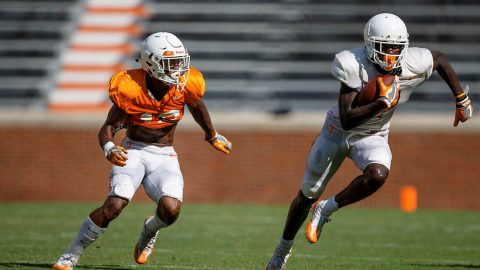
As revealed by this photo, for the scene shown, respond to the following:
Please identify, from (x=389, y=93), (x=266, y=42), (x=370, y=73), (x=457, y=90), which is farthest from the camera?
(x=266, y=42)

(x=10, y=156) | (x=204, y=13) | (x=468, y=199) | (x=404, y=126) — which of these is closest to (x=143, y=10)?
(x=204, y=13)

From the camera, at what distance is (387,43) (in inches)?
223

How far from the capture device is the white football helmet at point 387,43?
569 centimetres

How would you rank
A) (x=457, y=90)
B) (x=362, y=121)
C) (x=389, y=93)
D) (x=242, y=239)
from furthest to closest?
(x=242, y=239), (x=457, y=90), (x=362, y=121), (x=389, y=93)

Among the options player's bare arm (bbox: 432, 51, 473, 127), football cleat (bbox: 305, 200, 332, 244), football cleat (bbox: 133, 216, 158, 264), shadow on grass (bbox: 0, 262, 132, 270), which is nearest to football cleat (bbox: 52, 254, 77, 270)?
shadow on grass (bbox: 0, 262, 132, 270)

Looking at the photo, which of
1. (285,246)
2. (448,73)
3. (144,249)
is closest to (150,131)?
(144,249)

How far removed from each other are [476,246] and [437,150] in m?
4.23

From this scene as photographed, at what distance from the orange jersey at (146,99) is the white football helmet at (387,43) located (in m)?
1.15

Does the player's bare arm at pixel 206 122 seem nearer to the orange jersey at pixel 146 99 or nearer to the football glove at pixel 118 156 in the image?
the orange jersey at pixel 146 99

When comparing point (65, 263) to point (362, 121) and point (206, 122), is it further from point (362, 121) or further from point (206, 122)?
point (362, 121)

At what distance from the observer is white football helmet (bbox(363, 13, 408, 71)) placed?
5.69 m

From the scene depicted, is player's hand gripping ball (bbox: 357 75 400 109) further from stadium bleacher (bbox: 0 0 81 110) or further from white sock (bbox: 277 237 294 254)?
stadium bleacher (bbox: 0 0 81 110)

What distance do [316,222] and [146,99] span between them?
133 centimetres

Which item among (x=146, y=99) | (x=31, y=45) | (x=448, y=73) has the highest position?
(x=448, y=73)
